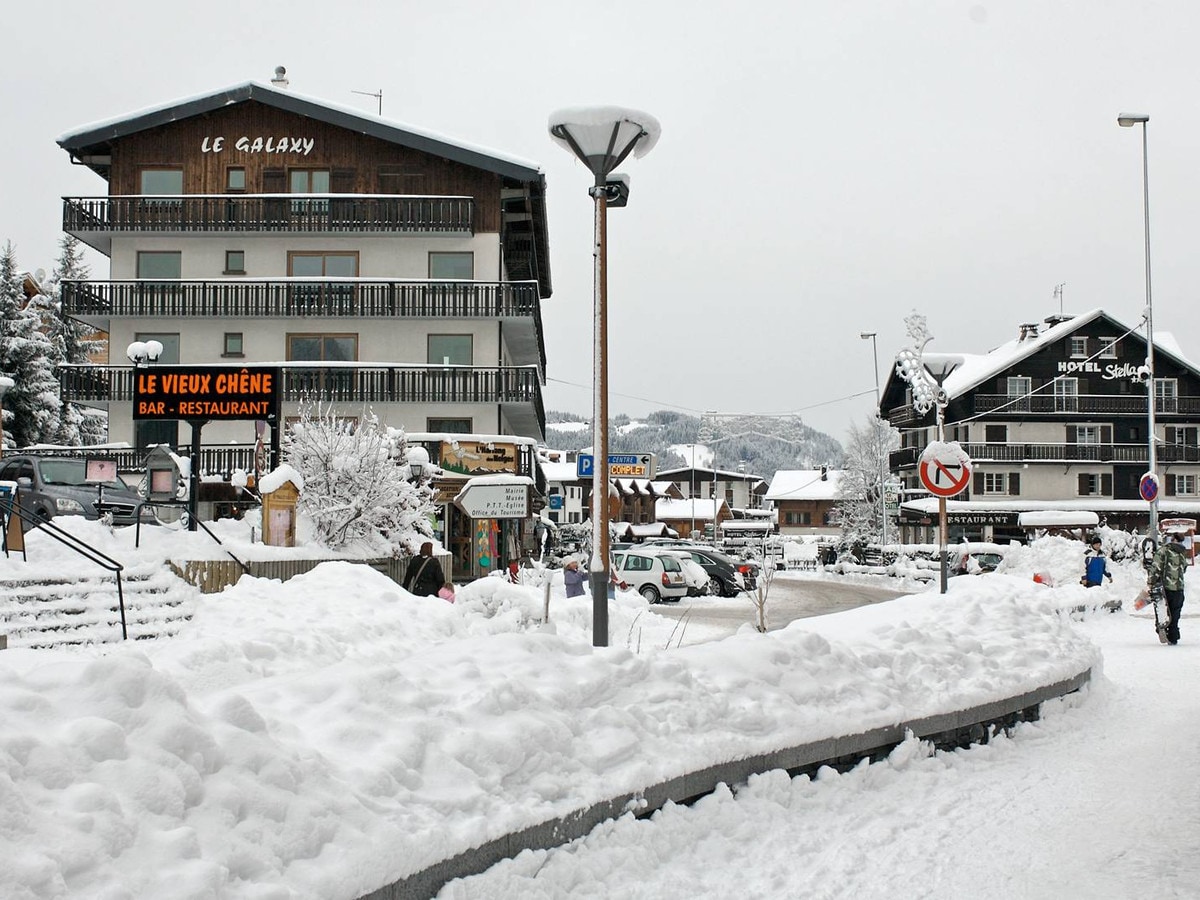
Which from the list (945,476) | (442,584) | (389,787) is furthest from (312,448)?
(389,787)

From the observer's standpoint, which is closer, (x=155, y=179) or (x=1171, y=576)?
(x=1171, y=576)

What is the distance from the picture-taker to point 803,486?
120m

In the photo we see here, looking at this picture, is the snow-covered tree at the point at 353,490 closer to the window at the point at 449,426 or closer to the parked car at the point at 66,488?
the parked car at the point at 66,488

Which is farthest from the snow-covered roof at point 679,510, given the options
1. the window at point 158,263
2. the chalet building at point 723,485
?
the window at point 158,263

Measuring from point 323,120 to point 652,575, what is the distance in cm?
1877

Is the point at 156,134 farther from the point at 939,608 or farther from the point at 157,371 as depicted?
the point at 939,608

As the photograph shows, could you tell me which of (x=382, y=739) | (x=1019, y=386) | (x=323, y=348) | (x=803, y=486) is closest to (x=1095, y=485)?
(x=1019, y=386)

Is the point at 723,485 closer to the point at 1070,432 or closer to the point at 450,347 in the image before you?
the point at 1070,432

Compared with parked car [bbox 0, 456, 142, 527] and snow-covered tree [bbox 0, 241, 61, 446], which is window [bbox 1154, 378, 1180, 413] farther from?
parked car [bbox 0, 456, 142, 527]

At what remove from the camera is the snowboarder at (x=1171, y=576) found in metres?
17.5

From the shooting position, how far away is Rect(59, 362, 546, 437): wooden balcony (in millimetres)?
37875

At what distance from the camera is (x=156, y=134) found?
39.8 metres

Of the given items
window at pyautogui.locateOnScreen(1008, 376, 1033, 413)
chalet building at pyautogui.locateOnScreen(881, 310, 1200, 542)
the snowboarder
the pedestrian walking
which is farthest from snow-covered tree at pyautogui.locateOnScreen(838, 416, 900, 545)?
the snowboarder

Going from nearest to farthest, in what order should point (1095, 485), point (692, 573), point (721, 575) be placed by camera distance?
point (692, 573) < point (721, 575) < point (1095, 485)
